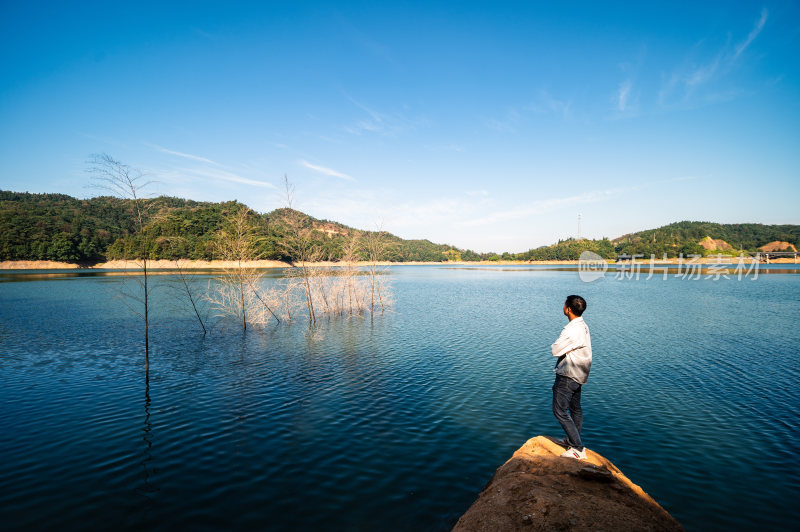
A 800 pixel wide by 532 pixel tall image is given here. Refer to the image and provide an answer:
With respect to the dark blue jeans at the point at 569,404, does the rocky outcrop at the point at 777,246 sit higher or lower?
higher

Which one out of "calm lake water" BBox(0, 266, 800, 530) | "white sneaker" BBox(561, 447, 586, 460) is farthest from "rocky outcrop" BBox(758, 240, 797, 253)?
"white sneaker" BBox(561, 447, 586, 460)

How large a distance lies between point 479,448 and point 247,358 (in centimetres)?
1263

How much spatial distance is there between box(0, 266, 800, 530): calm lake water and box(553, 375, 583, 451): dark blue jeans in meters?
2.07

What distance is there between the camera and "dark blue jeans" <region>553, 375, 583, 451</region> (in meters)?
6.57

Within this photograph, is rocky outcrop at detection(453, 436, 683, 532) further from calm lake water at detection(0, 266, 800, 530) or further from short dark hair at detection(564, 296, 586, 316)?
short dark hair at detection(564, 296, 586, 316)

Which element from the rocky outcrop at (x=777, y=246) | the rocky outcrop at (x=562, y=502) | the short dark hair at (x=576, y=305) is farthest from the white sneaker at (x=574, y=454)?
the rocky outcrop at (x=777, y=246)

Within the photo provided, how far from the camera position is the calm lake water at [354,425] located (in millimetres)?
6602

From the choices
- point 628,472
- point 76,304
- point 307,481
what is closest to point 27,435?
point 307,481

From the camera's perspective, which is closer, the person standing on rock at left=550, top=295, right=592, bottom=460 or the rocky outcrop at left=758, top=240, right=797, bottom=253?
the person standing on rock at left=550, top=295, right=592, bottom=460

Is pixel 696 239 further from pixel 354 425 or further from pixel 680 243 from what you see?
pixel 354 425

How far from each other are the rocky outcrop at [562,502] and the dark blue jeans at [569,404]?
1.41 ft

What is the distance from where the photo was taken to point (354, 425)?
10.0m

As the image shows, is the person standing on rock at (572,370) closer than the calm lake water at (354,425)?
Yes

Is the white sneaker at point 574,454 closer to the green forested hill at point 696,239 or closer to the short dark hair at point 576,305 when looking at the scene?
the short dark hair at point 576,305
